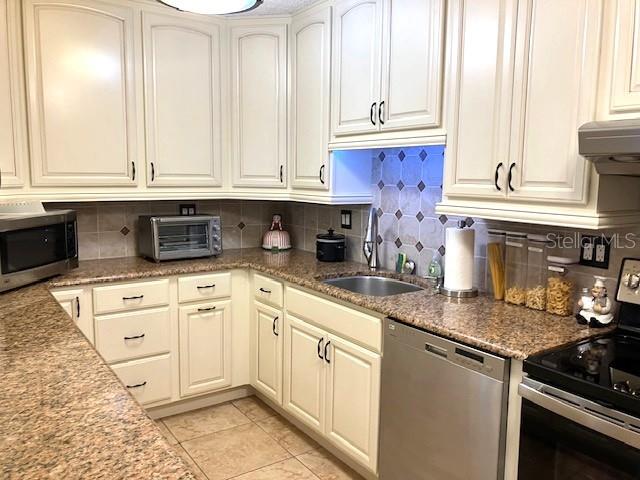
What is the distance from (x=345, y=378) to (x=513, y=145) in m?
1.28

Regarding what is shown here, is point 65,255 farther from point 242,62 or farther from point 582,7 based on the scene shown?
point 582,7

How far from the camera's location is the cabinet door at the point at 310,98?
290 cm

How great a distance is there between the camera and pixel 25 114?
2.71 metres

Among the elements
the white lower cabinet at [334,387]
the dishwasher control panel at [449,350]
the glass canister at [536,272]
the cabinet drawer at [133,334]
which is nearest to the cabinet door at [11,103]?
the cabinet drawer at [133,334]

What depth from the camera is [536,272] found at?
2152 millimetres

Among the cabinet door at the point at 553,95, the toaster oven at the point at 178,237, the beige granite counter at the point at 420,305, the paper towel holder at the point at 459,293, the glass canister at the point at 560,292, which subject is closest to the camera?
the cabinet door at the point at 553,95

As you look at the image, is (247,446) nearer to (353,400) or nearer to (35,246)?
(353,400)

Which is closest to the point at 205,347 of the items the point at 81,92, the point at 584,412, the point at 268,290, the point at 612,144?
the point at 268,290

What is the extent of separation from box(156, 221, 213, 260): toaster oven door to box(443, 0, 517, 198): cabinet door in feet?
5.58

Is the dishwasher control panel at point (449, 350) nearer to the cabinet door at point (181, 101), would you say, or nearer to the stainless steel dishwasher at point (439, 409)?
the stainless steel dishwasher at point (439, 409)

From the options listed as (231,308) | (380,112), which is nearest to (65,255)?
(231,308)

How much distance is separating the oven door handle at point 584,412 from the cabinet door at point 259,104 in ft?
6.86

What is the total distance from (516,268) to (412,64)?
39.3 inches

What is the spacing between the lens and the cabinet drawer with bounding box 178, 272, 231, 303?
3033mm
